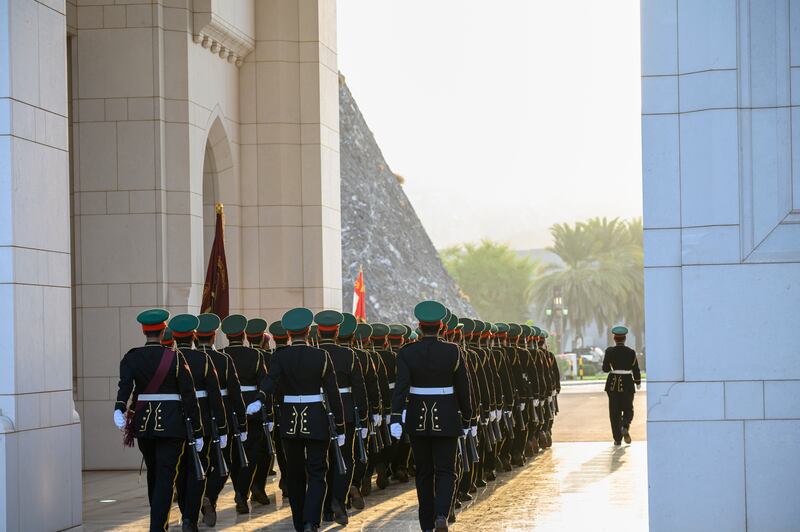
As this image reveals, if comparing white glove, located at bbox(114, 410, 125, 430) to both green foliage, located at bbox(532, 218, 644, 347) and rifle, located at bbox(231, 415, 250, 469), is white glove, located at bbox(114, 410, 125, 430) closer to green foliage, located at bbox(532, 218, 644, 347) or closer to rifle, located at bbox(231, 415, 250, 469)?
rifle, located at bbox(231, 415, 250, 469)

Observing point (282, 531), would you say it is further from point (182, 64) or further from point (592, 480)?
point (182, 64)

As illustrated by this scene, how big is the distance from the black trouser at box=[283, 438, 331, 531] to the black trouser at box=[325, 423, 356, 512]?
590mm

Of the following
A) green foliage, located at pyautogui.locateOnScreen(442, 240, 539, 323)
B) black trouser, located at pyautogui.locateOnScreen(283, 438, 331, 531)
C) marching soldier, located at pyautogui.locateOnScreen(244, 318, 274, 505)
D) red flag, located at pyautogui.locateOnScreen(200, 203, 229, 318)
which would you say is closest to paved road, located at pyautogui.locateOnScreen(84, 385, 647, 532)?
marching soldier, located at pyautogui.locateOnScreen(244, 318, 274, 505)

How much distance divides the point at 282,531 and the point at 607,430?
1303cm

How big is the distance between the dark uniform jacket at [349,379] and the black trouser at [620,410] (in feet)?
27.4

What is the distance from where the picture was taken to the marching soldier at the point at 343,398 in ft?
37.2

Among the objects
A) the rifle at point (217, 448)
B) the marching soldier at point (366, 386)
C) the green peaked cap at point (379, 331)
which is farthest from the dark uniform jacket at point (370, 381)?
the rifle at point (217, 448)

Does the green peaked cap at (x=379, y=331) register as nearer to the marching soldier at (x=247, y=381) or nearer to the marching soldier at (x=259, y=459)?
the marching soldier at (x=259, y=459)

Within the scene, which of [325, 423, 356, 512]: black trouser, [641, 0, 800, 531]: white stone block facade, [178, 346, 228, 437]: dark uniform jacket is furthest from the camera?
[325, 423, 356, 512]: black trouser

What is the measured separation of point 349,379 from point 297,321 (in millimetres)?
1323

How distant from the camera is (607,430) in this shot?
76.0 feet

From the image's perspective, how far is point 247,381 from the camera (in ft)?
42.0

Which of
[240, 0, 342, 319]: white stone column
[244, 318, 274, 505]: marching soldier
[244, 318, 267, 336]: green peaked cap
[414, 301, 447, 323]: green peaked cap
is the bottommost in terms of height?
[244, 318, 274, 505]: marching soldier

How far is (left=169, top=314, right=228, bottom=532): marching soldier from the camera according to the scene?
1058 centimetres
